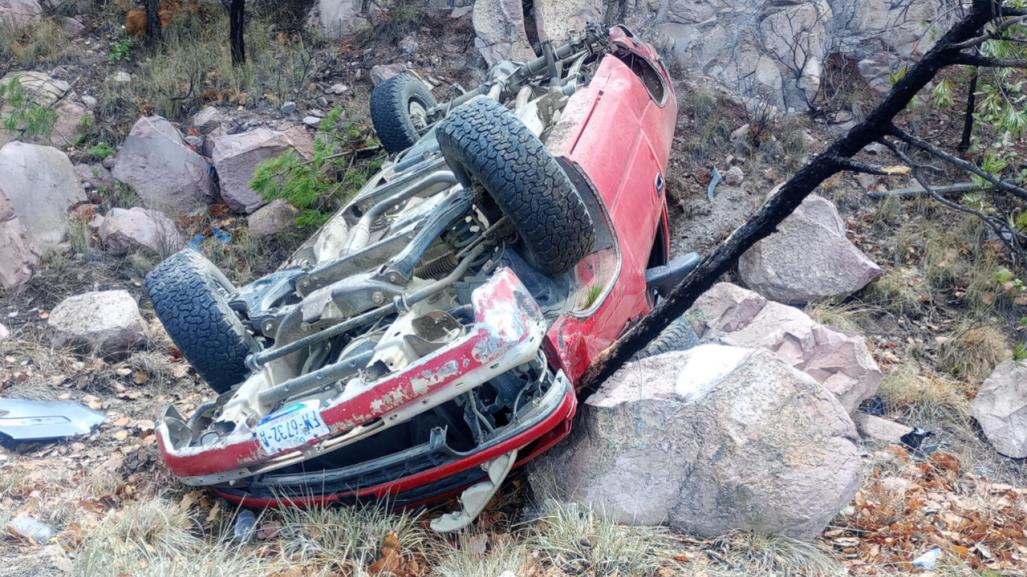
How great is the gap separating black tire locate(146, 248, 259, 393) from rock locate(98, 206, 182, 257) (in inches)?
107

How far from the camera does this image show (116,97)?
816 centimetres

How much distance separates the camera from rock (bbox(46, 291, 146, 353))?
5.33m

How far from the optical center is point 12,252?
6.19m

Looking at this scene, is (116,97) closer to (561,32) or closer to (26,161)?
(26,161)

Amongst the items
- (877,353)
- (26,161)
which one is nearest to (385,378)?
A: (877,353)

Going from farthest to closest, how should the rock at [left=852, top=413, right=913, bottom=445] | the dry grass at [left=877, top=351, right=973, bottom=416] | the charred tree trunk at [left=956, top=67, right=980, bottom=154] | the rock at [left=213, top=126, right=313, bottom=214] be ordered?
the rock at [left=213, top=126, right=313, bottom=214]
the charred tree trunk at [left=956, top=67, right=980, bottom=154]
the dry grass at [left=877, top=351, right=973, bottom=416]
the rock at [left=852, top=413, right=913, bottom=445]

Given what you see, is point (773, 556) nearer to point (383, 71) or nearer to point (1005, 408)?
point (1005, 408)

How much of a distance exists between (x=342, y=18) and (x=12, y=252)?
463 cm

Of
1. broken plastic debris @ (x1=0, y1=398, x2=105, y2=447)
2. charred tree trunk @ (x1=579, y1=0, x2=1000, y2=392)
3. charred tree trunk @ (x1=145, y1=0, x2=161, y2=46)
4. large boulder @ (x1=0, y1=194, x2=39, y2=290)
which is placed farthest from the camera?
charred tree trunk @ (x1=145, y1=0, x2=161, y2=46)

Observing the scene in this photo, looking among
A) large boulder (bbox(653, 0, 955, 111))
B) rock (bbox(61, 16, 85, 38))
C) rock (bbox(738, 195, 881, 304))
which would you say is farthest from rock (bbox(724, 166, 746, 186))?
rock (bbox(61, 16, 85, 38))

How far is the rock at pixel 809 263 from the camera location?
19.2 ft

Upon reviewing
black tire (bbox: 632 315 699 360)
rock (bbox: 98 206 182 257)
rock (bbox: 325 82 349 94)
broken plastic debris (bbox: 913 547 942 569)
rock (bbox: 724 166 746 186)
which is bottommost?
rock (bbox: 98 206 182 257)

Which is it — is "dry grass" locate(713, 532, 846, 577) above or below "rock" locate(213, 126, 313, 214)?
above

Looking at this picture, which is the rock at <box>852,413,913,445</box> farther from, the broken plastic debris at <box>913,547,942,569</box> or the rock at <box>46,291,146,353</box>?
the rock at <box>46,291,146,353</box>
